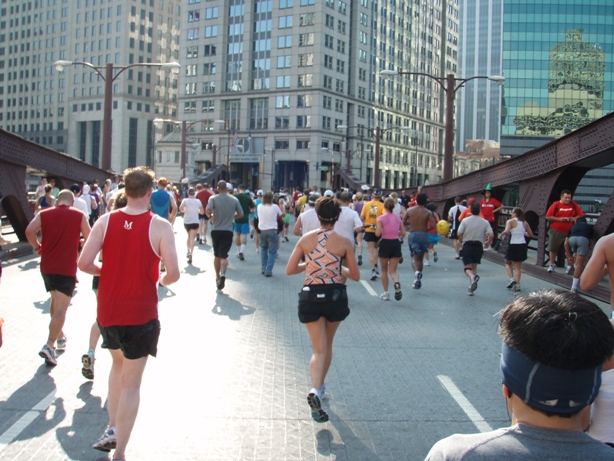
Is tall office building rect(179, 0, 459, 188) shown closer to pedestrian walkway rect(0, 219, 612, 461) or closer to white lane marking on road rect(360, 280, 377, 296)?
white lane marking on road rect(360, 280, 377, 296)

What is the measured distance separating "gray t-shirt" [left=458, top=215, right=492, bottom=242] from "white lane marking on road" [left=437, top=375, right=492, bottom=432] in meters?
6.38

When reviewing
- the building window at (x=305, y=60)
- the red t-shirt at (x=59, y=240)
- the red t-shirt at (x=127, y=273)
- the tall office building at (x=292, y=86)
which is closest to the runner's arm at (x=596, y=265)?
the red t-shirt at (x=127, y=273)

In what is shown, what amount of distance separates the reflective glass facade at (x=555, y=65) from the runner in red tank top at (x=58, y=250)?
287 feet

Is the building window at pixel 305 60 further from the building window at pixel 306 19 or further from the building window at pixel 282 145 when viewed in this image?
the building window at pixel 282 145

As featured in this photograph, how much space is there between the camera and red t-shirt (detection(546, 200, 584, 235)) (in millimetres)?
14227

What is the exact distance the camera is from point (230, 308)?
1033cm

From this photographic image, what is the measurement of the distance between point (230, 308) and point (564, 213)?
8063 mm

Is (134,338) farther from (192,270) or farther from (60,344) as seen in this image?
(192,270)

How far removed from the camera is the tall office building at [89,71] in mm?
122312

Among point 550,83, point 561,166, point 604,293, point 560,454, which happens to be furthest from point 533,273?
point 550,83

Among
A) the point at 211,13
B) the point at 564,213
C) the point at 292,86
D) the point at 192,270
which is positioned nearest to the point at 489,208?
the point at 564,213

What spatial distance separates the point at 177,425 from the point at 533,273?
12.8 m

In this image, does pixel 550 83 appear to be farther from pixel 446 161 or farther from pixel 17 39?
pixel 17 39

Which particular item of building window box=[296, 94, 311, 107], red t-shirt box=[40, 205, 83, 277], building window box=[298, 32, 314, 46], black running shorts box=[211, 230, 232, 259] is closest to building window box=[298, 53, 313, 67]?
building window box=[298, 32, 314, 46]
